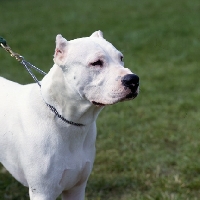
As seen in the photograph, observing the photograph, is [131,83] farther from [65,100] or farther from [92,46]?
[65,100]

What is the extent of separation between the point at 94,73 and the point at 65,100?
28cm

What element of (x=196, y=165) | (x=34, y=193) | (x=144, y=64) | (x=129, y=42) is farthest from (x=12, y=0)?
(x=34, y=193)

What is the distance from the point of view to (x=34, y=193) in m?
3.14

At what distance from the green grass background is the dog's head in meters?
1.50

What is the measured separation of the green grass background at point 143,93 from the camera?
14.7 ft

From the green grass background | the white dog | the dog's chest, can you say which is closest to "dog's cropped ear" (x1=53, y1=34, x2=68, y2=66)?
the white dog

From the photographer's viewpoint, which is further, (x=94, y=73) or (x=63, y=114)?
(x=63, y=114)

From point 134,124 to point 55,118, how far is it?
2817mm

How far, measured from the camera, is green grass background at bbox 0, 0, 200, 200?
4477 mm

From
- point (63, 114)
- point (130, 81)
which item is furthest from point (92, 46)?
point (63, 114)

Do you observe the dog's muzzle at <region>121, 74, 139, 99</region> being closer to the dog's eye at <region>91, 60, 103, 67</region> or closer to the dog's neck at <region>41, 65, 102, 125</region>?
the dog's eye at <region>91, 60, 103, 67</region>

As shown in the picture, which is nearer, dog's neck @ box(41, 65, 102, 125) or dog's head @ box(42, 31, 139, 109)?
dog's head @ box(42, 31, 139, 109)

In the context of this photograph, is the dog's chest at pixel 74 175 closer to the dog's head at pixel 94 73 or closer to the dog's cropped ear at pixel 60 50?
the dog's head at pixel 94 73

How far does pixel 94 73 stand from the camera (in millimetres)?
2898
